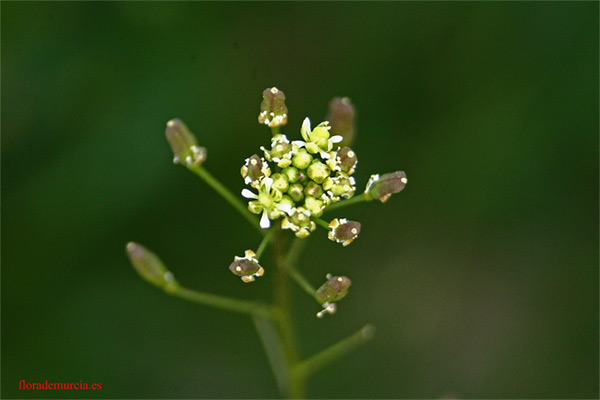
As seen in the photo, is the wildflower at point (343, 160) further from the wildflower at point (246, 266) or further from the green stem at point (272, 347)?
the green stem at point (272, 347)

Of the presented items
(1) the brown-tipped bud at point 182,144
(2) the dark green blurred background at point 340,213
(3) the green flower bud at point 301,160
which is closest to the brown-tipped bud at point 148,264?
(1) the brown-tipped bud at point 182,144

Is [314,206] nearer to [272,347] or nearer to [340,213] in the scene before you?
[272,347]

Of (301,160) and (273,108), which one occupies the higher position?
(273,108)

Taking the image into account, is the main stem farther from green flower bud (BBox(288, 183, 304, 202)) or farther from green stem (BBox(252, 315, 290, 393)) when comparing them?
green flower bud (BBox(288, 183, 304, 202))

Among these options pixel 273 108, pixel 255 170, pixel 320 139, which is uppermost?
pixel 273 108

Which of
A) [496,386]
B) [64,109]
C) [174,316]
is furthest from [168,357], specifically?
[496,386]

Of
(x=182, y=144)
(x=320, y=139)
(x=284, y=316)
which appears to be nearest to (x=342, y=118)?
(x=320, y=139)

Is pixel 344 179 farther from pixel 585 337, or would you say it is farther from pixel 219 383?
pixel 585 337
